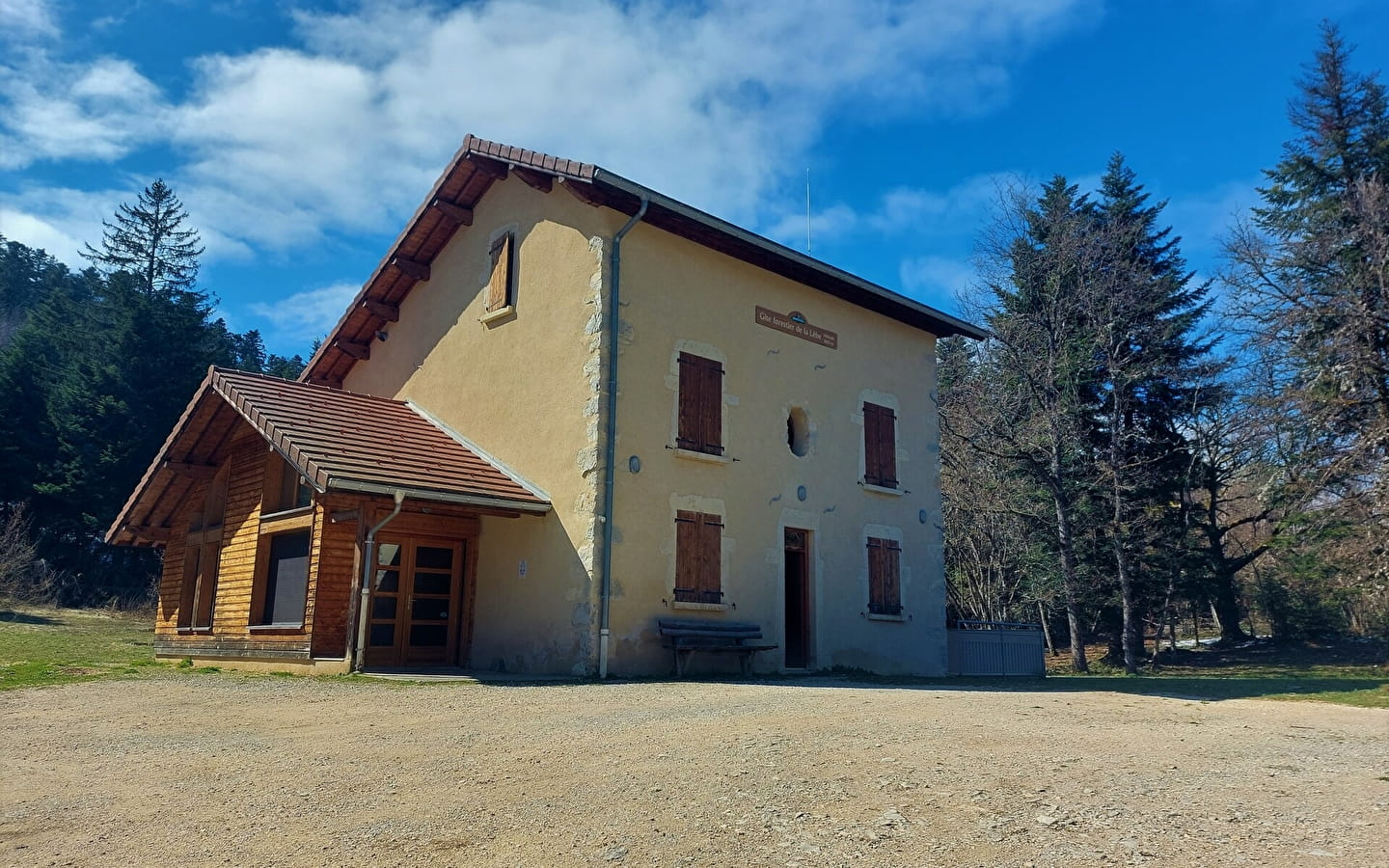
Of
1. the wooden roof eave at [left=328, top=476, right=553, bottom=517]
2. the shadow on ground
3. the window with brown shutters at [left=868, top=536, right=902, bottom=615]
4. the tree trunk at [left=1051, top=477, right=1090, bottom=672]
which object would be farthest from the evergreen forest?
the shadow on ground

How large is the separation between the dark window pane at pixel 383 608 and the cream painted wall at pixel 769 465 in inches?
120

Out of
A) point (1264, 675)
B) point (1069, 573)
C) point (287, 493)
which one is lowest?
point (1264, 675)

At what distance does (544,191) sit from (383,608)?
5.96 meters

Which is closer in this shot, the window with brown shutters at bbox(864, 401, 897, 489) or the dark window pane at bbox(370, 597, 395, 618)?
the dark window pane at bbox(370, 597, 395, 618)

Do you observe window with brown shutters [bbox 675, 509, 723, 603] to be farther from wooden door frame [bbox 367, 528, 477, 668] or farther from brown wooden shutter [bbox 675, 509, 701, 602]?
wooden door frame [bbox 367, 528, 477, 668]

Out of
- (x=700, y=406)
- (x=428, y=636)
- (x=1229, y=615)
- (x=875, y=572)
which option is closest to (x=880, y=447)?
(x=875, y=572)

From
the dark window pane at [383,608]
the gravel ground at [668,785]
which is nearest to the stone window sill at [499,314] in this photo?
the dark window pane at [383,608]

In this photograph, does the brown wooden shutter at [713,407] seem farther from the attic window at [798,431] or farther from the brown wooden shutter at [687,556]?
the attic window at [798,431]

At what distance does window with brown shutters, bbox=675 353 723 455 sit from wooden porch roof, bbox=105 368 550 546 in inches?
81.2

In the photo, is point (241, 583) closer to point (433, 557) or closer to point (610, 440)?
point (433, 557)

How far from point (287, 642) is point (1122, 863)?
1039 centimetres

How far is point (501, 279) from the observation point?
46.1ft

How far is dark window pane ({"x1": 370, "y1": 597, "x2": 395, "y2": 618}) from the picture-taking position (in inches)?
479

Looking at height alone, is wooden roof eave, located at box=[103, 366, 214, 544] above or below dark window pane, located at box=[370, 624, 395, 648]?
above
